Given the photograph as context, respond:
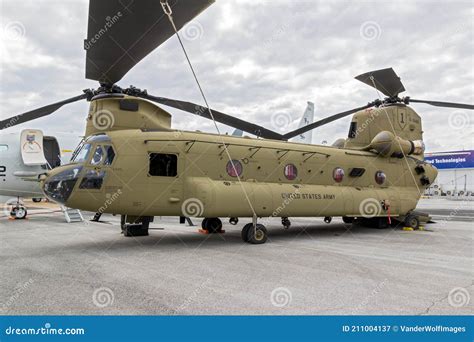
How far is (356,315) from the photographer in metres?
4.71

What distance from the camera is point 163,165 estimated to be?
10.3 metres

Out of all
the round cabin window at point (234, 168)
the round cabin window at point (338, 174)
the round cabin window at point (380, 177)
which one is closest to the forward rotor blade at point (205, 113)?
the round cabin window at point (234, 168)

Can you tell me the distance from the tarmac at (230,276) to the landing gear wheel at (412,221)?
9.98ft

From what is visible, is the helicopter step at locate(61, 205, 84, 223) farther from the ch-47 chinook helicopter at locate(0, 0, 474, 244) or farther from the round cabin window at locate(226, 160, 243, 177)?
the round cabin window at locate(226, 160, 243, 177)

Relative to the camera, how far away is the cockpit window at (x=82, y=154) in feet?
31.9

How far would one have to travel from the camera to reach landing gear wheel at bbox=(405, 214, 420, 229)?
15.1 m

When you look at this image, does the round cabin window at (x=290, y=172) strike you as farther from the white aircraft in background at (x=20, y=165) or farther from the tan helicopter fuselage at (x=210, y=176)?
the white aircraft in background at (x=20, y=165)

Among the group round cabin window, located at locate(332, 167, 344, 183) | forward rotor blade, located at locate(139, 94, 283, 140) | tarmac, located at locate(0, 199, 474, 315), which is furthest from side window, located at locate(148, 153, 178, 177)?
round cabin window, located at locate(332, 167, 344, 183)

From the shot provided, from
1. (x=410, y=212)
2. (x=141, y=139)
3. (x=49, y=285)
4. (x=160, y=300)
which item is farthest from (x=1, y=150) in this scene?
(x=410, y=212)

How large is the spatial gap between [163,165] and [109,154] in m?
1.50

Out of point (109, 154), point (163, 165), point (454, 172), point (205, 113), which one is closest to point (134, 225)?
point (163, 165)

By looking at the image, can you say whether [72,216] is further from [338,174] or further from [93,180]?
[338,174]

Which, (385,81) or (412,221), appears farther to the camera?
(412,221)

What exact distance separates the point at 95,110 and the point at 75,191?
97.7 inches
